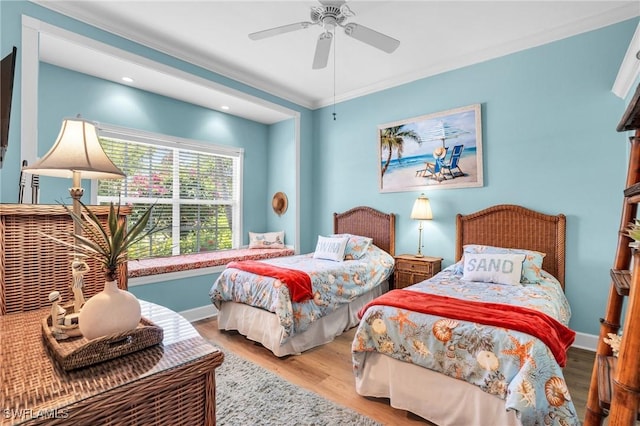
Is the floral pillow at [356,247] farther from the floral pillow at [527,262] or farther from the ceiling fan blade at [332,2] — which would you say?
the ceiling fan blade at [332,2]

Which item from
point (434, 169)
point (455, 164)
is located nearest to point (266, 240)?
point (434, 169)

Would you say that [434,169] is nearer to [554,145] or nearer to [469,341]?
[554,145]

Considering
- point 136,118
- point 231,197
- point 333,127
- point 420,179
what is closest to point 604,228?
point 420,179

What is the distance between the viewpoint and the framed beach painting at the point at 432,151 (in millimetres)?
3609

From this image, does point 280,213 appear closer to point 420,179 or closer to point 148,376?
point 420,179

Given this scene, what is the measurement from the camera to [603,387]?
94cm

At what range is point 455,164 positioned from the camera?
3727 millimetres

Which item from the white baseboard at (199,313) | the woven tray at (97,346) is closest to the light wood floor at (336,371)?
the white baseboard at (199,313)

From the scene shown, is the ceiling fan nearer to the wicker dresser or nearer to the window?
the wicker dresser

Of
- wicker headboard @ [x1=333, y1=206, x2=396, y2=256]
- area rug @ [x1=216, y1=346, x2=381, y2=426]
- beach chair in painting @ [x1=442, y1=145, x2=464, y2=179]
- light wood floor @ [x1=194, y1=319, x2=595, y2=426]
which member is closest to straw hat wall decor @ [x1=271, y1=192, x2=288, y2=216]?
wicker headboard @ [x1=333, y1=206, x2=396, y2=256]

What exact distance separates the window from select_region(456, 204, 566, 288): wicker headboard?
3.30 m

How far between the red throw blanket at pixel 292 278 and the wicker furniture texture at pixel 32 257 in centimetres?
177

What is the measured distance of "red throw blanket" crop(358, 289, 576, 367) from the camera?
1.72m

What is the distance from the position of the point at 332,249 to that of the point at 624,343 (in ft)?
10.9
